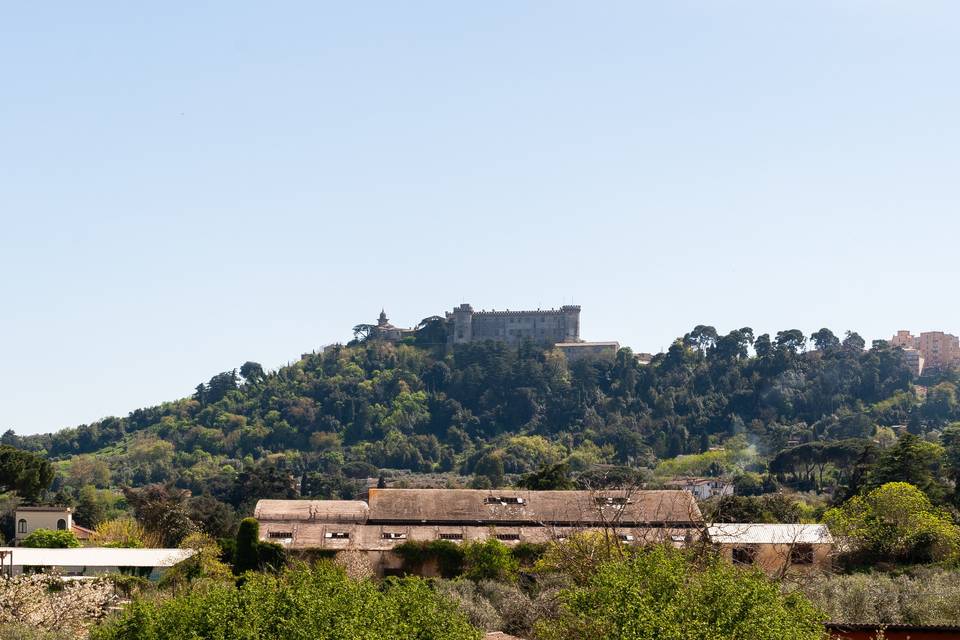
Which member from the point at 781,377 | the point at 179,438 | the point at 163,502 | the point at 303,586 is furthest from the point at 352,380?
the point at 303,586

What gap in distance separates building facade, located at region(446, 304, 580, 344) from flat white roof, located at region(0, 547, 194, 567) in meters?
128

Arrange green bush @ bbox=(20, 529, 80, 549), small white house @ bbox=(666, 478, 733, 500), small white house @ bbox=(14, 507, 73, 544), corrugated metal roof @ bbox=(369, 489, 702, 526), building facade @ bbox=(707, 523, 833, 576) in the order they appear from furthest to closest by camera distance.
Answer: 1. small white house @ bbox=(666, 478, 733, 500)
2. small white house @ bbox=(14, 507, 73, 544)
3. green bush @ bbox=(20, 529, 80, 549)
4. corrugated metal roof @ bbox=(369, 489, 702, 526)
5. building facade @ bbox=(707, 523, 833, 576)

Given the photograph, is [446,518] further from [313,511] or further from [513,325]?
[513,325]

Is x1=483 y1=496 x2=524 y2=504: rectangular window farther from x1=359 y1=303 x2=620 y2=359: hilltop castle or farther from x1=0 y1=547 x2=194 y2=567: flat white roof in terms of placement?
x1=359 y1=303 x2=620 y2=359: hilltop castle

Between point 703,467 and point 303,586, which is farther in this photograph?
point 703,467

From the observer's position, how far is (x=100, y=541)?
64.8 m

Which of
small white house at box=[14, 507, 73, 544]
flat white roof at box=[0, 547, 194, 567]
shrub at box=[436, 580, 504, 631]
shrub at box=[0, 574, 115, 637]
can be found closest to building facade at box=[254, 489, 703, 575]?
flat white roof at box=[0, 547, 194, 567]

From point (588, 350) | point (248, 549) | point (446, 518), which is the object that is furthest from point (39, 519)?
point (588, 350)

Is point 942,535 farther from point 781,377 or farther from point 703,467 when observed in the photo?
point 781,377

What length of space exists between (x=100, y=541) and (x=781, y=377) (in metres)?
100

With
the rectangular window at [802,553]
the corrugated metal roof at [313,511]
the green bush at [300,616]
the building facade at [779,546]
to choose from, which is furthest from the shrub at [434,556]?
the green bush at [300,616]

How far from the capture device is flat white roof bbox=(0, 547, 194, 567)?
5116 cm

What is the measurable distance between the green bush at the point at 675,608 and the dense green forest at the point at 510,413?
97.8m

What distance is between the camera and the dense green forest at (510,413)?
139 meters
